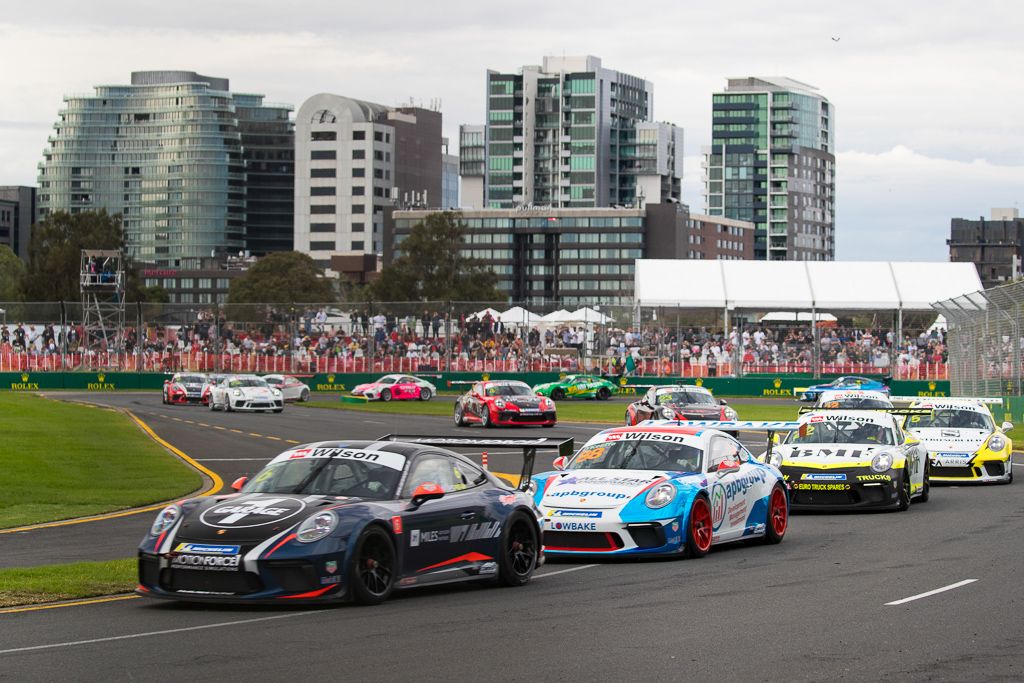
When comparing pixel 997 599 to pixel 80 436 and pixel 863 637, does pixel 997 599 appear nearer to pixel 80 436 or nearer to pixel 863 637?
pixel 863 637

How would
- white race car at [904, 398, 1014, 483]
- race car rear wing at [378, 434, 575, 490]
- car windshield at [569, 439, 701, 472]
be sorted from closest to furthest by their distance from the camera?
1. race car rear wing at [378, 434, 575, 490]
2. car windshield at [569, 439, 701, 472]
3. white race car at [904, 398, 1014, 483]

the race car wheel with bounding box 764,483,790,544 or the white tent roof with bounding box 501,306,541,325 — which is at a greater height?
the white tent roof with bounding box 501,306,541,325

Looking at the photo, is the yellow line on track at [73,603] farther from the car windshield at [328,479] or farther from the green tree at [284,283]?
the green tree at [284,283]

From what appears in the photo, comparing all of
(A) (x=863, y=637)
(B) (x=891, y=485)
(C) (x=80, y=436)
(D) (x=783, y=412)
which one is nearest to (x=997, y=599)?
(A) (x=863, y=637)

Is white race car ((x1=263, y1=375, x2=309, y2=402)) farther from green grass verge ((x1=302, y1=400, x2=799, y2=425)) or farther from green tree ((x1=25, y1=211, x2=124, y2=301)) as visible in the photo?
green tree ((x1=25, y1=211, x2=124, y2=301))

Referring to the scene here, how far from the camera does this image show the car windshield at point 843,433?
65.6 ft

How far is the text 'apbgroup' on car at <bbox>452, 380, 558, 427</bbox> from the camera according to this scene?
132 feet

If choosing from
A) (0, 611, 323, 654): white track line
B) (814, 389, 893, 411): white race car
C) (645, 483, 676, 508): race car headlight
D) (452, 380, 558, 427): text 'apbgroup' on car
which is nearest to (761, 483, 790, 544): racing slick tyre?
(645, 483, 676, 508): race car headlight

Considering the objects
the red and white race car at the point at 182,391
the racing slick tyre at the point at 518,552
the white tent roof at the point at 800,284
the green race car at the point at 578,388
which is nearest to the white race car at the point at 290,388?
the red and white race car at the point at 182,391

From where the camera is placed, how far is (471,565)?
12172 mm

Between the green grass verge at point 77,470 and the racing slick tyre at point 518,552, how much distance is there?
7271 mm

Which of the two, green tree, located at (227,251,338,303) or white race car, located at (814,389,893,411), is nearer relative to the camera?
white race car, located at (814,389,893,411)

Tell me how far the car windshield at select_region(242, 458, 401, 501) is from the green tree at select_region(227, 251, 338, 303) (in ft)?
382

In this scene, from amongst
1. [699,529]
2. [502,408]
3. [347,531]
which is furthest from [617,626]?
[502,408]
